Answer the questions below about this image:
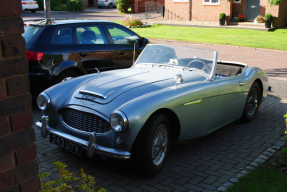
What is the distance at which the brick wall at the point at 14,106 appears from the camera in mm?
1577

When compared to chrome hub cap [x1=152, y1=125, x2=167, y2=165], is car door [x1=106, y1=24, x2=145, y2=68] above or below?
above

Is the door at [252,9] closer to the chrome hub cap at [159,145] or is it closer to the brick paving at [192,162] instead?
the brick paving at [192,162]

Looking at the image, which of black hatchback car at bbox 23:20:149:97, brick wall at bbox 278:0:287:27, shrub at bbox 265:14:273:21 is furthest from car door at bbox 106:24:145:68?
brick wall at bbox 278:0:287:27

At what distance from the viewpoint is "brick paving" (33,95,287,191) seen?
12.5 feet

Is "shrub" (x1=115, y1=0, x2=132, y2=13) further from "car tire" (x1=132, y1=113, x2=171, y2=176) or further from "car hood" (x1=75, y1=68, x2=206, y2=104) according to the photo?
"car tire" (x1=132, y1=113, x2=171, y2=176)

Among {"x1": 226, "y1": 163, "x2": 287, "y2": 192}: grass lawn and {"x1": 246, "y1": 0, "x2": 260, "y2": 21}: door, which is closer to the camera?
{"x1": 226, "y1": 163, "x2": 287, "y2": 192}: grass lawn

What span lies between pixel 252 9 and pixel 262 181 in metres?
24.3

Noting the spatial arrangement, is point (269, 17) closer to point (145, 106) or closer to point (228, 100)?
point (228, 100)

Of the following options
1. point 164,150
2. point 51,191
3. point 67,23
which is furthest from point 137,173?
point 67,23

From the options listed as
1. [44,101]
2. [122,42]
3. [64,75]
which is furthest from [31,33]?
[44,101]

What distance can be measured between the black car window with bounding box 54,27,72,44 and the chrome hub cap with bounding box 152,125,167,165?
3643mm

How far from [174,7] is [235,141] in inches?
1037

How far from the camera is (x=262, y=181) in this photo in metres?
3.82

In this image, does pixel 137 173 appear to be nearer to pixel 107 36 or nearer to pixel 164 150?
pixel 164 150
